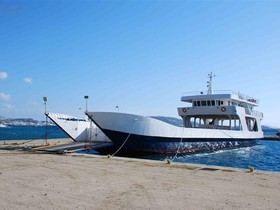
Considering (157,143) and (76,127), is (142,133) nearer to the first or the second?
(157,143)

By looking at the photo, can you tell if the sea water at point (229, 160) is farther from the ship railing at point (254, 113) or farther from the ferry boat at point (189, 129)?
the ship railing at point (254, 113)

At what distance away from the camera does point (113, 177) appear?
32.6 ft

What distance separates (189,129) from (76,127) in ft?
30.5

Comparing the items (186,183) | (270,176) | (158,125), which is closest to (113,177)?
(186,183)

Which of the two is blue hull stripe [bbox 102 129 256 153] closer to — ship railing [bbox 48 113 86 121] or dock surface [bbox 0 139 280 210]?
ship railing [bbox 48 113 86 121]

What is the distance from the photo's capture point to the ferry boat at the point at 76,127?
22156mm

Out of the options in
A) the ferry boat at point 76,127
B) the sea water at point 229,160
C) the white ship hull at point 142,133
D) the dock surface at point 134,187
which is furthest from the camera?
the ferry boat at point 76,127

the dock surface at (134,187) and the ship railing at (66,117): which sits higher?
the ship railing at (66,117)

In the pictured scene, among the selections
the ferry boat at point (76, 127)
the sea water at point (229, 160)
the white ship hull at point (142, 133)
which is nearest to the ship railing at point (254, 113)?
the sea water at point (229, 160)

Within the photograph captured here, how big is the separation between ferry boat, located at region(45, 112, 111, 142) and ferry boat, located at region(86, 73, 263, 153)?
2775 millimetres

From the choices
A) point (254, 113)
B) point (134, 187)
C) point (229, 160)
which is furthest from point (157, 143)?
point (254, 113)

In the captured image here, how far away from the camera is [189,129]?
23.6 m

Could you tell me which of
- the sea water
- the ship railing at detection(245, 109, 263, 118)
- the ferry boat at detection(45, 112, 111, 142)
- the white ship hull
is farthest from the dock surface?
the ship railing at detection(245, 109, 263, 118)

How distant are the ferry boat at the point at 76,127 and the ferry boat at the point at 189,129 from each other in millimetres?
2775
